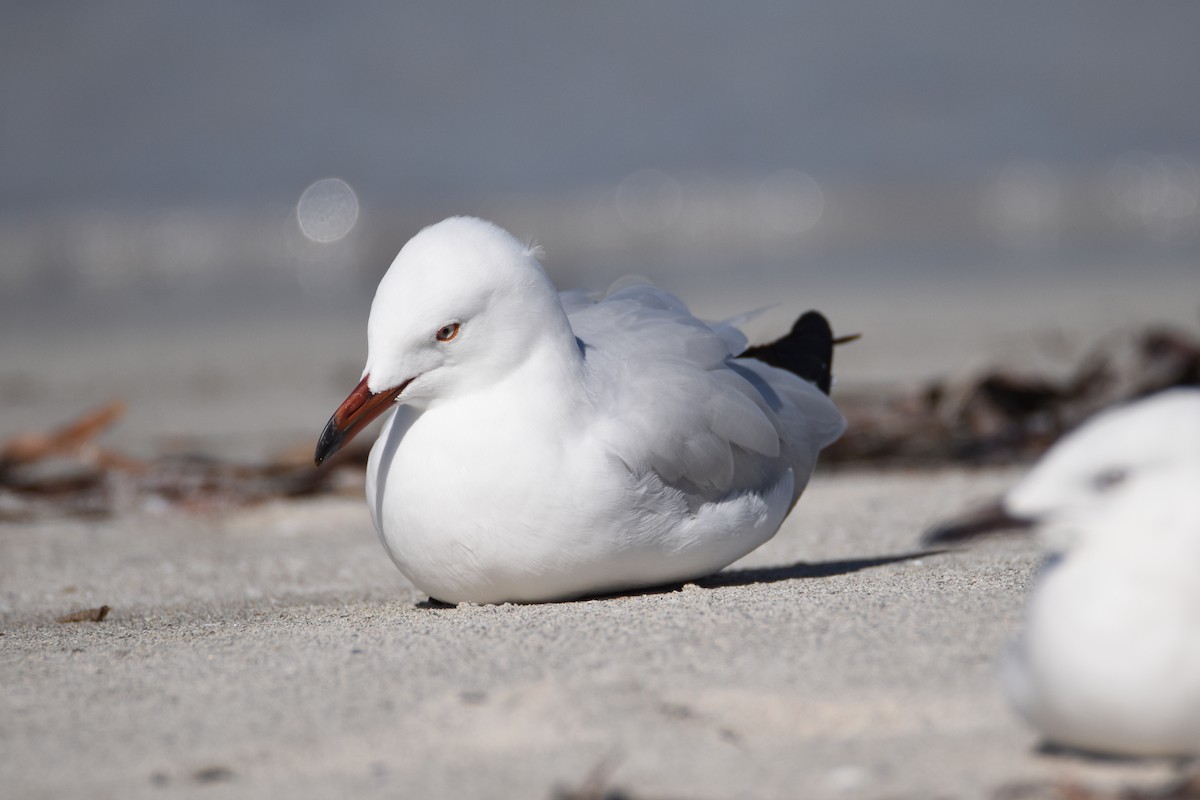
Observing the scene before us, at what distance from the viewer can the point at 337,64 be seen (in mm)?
21359

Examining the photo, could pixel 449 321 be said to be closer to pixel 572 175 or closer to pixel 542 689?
pixel 542 689

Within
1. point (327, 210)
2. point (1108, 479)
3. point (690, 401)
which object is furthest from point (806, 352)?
point (327, 210)

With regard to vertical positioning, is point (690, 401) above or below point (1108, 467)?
below

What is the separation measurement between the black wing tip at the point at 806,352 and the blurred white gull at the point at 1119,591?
7.14 ft

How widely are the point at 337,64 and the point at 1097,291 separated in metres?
13.8

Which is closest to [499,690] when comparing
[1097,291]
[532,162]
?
[1097,291]

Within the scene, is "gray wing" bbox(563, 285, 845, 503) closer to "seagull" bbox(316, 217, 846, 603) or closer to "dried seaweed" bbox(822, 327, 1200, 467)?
"seagull" bbox(316, 217, 846, 603)

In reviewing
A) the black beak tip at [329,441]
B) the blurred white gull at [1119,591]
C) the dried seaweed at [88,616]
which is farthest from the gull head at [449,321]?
the blurred white gull at [1119,591]

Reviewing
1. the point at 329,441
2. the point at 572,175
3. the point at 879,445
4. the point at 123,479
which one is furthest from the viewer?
the point at 572,175

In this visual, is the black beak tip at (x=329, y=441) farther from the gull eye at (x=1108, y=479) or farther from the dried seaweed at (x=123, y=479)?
the dried seaweed at (x=123, y=479)

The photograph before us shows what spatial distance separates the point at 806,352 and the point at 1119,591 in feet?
7.83

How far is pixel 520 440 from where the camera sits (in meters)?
3.18

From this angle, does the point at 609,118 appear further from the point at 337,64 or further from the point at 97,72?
the point at 97,72

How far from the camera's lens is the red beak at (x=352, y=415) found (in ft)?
10.3
